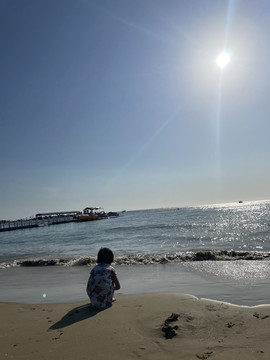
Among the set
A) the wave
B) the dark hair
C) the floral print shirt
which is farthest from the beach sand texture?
the wave

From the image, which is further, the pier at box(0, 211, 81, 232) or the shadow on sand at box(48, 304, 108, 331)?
the pier at box(0, 211, 81, 232)

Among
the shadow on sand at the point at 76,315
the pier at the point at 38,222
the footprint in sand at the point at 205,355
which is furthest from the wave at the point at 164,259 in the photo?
the pier at the point at 38,222

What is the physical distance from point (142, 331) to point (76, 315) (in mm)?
1468

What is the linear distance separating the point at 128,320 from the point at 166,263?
7269 mm

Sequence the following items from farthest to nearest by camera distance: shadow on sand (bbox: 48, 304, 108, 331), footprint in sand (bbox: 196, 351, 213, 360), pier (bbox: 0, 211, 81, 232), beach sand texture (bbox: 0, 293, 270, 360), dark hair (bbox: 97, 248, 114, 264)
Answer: pier (bbox: 0, 211, 81, 232)
dark hair (bbox: 97, 248, 114, 264)
shadow on sand (bbox: 48, 304, 108, 331)
beach sand texture (bbox: 0, 293, 270, 360)
footprint in sand (bbox: 196, 351, 213, 360)

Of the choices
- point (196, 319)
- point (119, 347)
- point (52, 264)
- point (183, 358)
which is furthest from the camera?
point (52, 264)

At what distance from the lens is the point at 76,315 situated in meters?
4.47

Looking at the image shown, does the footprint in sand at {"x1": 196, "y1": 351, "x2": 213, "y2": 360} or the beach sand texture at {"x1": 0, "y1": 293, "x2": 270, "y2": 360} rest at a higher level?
the footprint in sand at {"x1": 196, "y1": 351, "x2": 213, "y2": 360}

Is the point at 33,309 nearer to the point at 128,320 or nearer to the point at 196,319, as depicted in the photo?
the point at 128,320

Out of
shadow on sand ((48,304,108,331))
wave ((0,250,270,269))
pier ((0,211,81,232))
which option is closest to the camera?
shadow on sand ((48,304,108,331))

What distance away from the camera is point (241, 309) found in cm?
432

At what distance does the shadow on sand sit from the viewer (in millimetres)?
4063

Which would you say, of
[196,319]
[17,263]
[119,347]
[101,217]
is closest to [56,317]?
[119,347]

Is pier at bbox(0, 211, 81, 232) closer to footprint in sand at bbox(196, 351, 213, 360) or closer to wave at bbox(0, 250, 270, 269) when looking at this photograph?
wave at bbox(0, 250, 270, 269)
